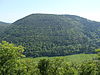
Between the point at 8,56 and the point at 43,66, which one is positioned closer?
the point at 8,56

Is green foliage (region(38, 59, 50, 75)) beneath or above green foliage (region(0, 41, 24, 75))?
beneath

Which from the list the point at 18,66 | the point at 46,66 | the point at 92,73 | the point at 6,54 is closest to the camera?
the point at 6,54

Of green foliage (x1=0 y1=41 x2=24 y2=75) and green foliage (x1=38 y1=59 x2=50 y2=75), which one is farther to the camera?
green foliage (x1=38 y1=59 x2=50 y2=75)

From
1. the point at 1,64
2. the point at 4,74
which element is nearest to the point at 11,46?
the point at 1,64

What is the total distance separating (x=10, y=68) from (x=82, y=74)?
26050mm

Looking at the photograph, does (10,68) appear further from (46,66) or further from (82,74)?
(82,74)

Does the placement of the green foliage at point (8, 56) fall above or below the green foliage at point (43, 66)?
above

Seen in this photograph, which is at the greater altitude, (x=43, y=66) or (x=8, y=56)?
(x=8, y=56)

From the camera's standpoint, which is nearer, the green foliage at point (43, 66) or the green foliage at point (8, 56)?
the green foliage at point (8, 56)

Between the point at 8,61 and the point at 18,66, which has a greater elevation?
the point at 8,61

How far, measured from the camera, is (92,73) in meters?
35.7

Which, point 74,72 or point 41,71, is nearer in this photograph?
point 41,71

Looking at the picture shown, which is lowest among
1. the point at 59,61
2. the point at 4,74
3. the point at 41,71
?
the point at 41,71

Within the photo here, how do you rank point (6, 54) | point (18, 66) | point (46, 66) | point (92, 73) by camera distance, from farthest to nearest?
1. point (92, 73)
2. point (46, 66)
3. point (18, 66)
4. point (6, 54)
